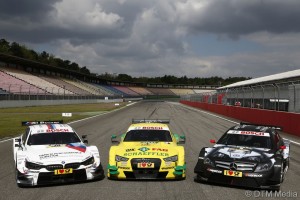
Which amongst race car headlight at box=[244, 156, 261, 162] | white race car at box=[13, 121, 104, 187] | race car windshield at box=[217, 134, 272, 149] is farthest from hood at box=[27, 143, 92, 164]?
race car headlight at box=[244, 156, 261, 162]

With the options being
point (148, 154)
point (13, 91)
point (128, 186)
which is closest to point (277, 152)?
point (148, 154)

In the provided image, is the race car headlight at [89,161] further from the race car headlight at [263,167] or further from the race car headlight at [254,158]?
the race car headlight at [263,167]

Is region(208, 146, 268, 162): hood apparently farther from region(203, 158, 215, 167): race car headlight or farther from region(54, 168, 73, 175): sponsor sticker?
region(54, 168, 73, 175): sponsor sticker

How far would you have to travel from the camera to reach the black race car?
25.6ft

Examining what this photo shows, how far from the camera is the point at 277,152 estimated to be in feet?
28.9

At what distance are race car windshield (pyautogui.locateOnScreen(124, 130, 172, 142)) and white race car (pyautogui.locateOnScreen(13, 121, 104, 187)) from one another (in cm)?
129

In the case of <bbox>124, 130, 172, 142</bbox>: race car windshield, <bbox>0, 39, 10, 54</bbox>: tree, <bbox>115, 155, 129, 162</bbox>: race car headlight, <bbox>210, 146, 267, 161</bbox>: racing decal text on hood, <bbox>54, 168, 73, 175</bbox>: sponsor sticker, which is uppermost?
<bbox>0, 39, 10, 54</bbox>: tree

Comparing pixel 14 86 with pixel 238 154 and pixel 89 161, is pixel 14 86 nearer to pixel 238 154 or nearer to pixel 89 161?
pixel 89 161

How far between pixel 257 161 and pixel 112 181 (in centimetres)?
316

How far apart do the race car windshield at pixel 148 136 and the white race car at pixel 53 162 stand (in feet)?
4.23

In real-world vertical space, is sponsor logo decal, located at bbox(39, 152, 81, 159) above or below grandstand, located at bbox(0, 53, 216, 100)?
below

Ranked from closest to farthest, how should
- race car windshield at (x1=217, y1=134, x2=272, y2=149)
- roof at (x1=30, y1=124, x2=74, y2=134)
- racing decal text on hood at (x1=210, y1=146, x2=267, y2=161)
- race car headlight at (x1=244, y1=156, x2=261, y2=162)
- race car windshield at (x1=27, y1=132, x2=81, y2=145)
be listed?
race car headlight at (x1=244, y1=156, x2=261, y2=162)
racing decal text on hood at (x1=210, y1=146, x2=267, y2=161)
race car windshield at (x1=217, y1=134, x2=272, y2=149)
race car windshield at (x1=27, y1=132, x2=81, y2=145)
roof at (x1=30, y1=124, x2=74, y2=134)

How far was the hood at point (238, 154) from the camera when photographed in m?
8.14

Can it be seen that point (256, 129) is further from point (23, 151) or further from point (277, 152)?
point (23, 151)
